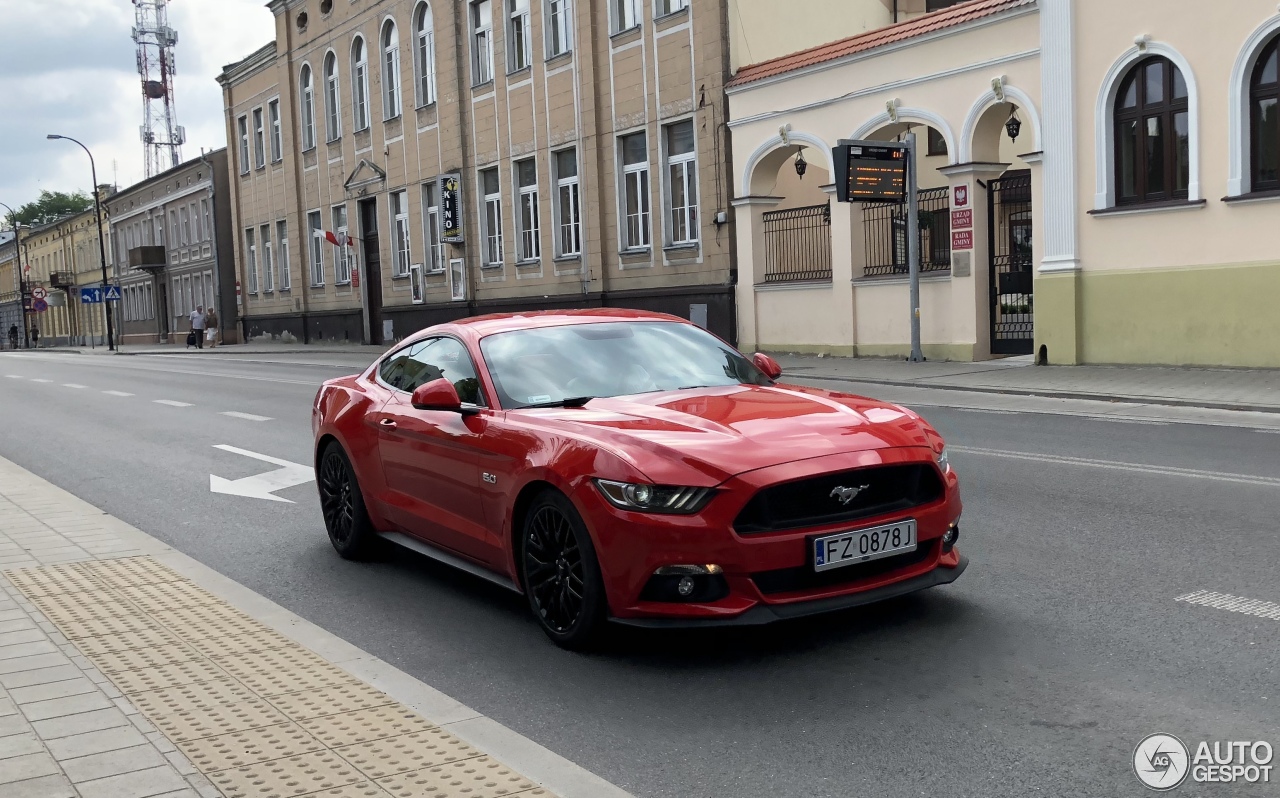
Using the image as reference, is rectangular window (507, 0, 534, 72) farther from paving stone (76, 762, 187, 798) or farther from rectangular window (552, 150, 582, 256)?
paving stone (76, 762, 187, 798)

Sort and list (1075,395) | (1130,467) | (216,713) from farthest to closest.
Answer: (1075,395) → (1130,467) → (216,713)

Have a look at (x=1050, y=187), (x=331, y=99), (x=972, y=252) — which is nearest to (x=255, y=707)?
(x=1050, y=187)

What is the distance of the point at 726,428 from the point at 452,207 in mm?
32068

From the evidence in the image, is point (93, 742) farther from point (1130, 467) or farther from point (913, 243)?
point (913, 243)

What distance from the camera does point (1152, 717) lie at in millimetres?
4289

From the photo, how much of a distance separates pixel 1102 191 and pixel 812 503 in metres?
15.2

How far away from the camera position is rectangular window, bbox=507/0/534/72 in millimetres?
32969

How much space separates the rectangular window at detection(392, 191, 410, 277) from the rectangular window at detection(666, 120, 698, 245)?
14.4m

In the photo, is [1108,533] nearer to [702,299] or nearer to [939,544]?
[939,544]

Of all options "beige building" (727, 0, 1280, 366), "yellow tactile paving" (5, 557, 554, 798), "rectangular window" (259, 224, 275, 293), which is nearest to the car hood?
"yellow tactile paving" (5, 557, 554, 798)

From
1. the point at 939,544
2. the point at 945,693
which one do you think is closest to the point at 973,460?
the point at 939,544

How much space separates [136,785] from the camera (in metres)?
3.88

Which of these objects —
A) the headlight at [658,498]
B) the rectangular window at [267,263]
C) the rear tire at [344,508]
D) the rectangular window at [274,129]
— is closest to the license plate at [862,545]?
the headlight at [658,498]

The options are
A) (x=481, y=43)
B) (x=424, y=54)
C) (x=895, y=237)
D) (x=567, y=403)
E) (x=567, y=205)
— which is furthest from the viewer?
(x=424, y=54)
